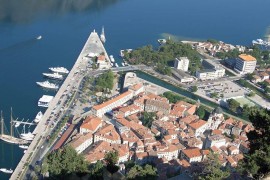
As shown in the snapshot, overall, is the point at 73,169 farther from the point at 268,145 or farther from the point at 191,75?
the point at 191,75

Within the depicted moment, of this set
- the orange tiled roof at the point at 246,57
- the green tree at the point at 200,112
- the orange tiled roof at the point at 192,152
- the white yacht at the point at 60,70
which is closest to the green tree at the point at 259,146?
the orange tiled roof at the point at 192,152

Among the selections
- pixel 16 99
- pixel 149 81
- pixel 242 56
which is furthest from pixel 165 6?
pixel 16 99

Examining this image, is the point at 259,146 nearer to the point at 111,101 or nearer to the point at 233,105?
the point at 111,101

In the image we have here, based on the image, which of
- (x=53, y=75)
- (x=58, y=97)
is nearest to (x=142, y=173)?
(x=58, y=97)

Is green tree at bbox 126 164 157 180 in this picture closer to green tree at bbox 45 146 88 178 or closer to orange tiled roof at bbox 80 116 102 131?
green tree at bbox 45 146 88 178

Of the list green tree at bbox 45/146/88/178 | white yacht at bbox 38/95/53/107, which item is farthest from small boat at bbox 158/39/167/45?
green tree at bbox 45/146/88/178

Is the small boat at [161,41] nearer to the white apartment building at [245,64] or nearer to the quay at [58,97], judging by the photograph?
the quay at [58,97]
